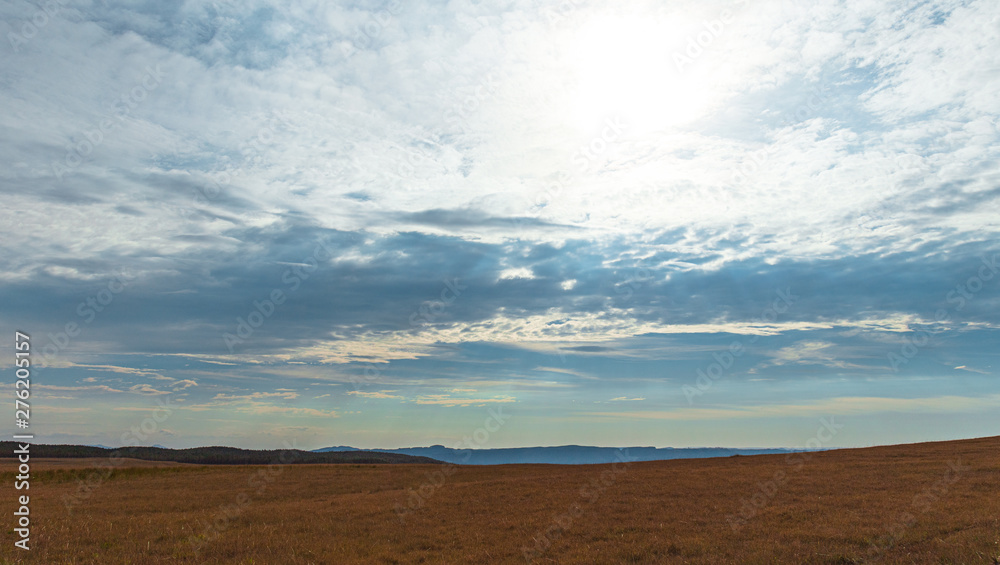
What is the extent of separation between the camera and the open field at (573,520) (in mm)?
19031

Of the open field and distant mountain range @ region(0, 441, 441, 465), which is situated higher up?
the open field

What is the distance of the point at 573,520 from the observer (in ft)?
87.5

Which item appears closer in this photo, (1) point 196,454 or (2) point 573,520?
(2) point 573,520

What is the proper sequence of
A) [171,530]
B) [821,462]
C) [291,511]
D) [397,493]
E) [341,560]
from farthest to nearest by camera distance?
[821,462] → [397,493] → [291,511] → [171,530] → [341,560]

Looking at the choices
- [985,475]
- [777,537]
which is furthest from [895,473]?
[777,537]

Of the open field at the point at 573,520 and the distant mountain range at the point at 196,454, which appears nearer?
the open field at the point at 573,520

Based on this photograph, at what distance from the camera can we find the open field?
1903 centimetres

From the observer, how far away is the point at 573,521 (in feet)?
86.6

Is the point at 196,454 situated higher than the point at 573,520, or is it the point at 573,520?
the point at 573,520

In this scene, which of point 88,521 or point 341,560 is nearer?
point 341,560

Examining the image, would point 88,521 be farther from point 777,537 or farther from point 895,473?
point 895,473

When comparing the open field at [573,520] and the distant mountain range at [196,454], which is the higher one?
the open field at [573,520]

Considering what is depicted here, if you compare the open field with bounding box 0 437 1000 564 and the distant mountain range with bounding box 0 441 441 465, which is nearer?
the open field with bounding box 0 437 1000 564

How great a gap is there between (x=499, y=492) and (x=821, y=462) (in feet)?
103
